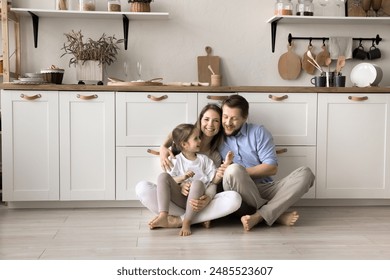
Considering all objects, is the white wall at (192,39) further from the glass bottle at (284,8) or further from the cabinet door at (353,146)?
the cabinet door at (353,146)

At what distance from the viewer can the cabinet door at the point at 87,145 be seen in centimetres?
364

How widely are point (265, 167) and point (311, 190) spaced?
629 mm

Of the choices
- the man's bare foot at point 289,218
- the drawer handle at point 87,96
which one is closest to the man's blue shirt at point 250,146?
the man's bare foot at point 289,218

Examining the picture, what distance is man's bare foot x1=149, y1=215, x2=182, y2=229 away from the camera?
3.08 m

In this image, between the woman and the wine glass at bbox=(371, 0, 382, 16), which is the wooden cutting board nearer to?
the woman

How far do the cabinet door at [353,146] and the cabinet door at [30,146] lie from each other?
5.67ft

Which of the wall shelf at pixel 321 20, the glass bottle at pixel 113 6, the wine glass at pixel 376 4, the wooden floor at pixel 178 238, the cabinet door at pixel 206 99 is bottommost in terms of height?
the wooden floor at pixel 178 238

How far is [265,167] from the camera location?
3301 millimetres

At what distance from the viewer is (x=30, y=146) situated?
362cm

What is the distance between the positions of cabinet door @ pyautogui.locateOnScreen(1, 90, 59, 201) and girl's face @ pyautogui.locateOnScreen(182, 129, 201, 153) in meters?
0.89

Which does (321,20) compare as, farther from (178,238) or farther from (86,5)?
(178,238)

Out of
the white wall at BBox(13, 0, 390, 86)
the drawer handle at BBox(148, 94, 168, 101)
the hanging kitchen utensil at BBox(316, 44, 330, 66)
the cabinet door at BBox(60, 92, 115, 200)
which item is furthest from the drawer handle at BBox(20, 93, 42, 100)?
the hanging kitchen utensil at BBox(316, 44, 330, 66)

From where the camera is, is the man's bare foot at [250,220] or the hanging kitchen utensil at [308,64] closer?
the man's bare foot at [250,220]
